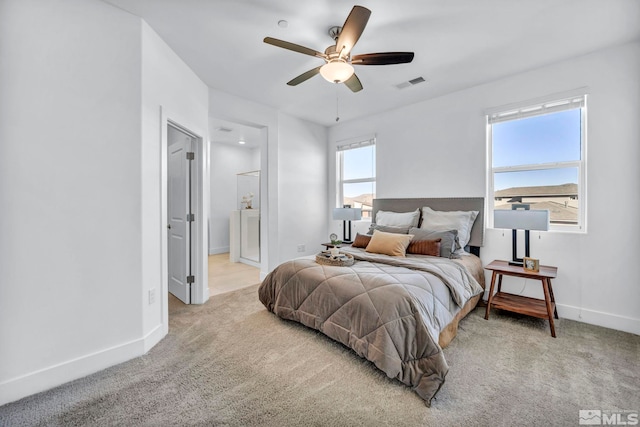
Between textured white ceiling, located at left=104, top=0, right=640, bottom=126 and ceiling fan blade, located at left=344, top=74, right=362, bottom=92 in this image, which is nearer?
textured white ceiling, located at left=104, top=0, right=640, bottom=126

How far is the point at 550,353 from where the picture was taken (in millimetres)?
2189

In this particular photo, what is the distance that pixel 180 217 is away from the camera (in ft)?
11.1

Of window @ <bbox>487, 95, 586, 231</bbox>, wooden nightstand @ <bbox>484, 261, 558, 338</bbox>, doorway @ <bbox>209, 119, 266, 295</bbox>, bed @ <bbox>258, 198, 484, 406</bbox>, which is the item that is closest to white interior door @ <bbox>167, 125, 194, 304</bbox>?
bed @ <bbox>258, 198, 484, 406</bbox>

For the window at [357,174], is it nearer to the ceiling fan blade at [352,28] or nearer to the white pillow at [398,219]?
the white pillow at [398,219]

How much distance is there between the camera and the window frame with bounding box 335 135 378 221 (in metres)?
4.65

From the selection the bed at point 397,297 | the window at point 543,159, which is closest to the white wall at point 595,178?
the window at point 543,159

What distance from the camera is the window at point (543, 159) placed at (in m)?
2.87

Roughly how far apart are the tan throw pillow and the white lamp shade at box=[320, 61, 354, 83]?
70.8 inches

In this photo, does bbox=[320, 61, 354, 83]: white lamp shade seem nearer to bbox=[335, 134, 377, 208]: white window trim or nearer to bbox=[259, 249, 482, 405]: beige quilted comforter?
bbox=[259, 249, 482, 405]: beige quilted comforter

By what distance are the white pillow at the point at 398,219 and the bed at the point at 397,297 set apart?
0.71 feet

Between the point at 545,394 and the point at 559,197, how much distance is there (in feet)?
7.10

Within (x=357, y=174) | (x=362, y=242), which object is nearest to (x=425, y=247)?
(x=362, y=242)

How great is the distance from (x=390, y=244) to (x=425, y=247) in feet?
1.26

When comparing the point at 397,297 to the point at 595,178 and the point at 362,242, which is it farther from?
the point at 595,178
